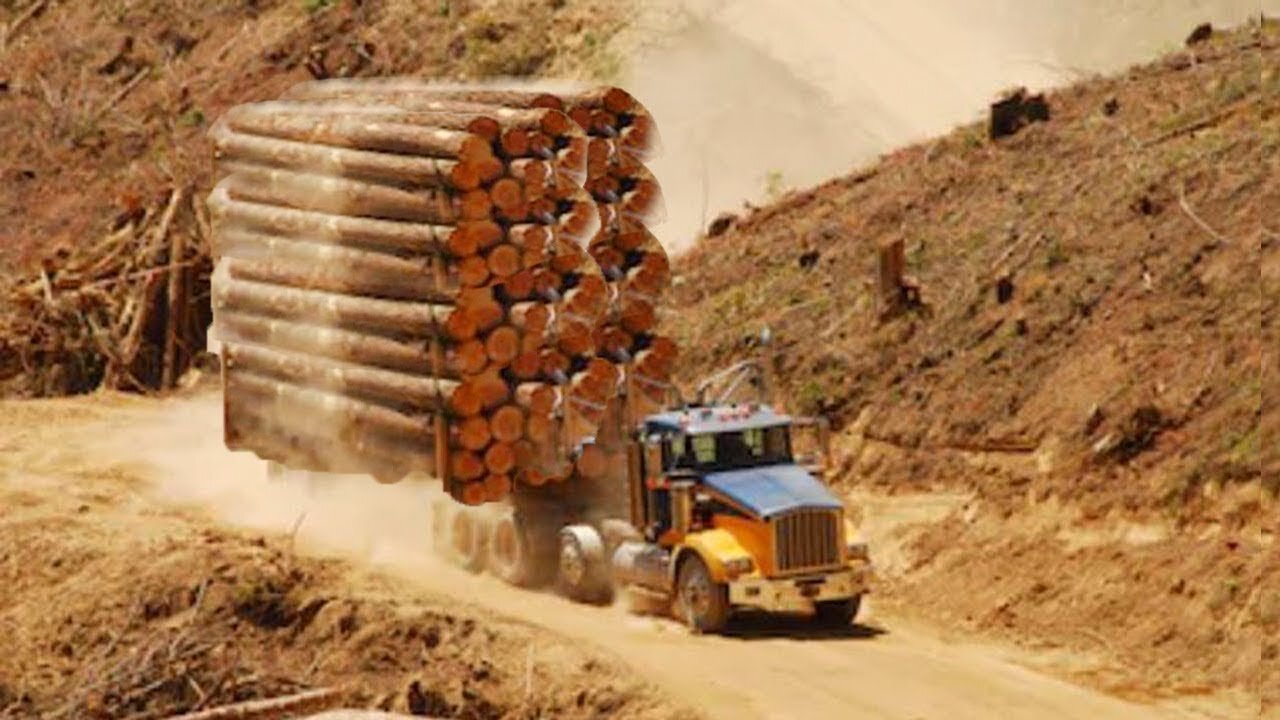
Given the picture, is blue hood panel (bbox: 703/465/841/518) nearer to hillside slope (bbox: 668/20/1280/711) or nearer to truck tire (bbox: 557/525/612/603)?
truck tire (bbox: 557/525/612/603)

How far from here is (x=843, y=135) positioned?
49.4 meters

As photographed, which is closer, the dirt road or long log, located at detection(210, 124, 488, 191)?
the dirt road

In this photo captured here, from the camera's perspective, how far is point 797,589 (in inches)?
1030

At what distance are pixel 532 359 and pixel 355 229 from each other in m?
3.06

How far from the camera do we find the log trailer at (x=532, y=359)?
27.2 metres

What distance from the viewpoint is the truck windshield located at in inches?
1072

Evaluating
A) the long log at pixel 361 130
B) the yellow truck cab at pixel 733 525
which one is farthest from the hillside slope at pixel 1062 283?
the long log at pixel 361 130

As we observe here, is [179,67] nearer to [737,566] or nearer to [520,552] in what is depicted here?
[520,552]

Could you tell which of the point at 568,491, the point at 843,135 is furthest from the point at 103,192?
the point at 568,491

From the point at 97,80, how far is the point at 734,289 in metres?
23.6

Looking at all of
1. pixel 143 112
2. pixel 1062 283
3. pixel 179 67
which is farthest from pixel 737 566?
pixel 179 67


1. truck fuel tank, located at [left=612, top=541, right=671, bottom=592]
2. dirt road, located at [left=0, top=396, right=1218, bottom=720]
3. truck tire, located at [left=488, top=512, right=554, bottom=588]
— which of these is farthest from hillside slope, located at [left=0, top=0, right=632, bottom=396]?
truck fuel tank, located at [left=612, top=541, right=671, bottom=592]

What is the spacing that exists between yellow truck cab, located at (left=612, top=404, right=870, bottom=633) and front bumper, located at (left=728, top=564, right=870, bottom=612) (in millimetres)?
11

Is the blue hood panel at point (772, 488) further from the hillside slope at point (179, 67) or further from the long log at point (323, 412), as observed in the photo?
the hillside slope at point (179, 67)
